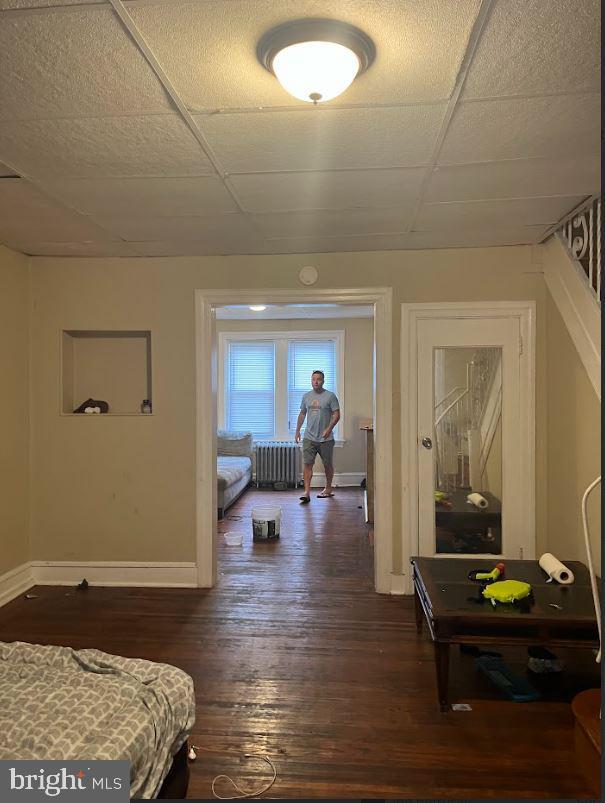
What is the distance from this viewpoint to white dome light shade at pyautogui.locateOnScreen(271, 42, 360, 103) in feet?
4.72

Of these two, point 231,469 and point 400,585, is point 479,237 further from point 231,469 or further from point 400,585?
point 231,469

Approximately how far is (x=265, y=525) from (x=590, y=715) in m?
3.27

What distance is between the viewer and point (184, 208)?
2748 mm

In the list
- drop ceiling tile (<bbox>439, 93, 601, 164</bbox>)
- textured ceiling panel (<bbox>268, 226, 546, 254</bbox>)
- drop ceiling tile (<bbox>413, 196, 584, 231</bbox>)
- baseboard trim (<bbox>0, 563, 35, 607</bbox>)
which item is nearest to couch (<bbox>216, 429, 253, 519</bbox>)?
baseboard trim (<bbox>0, 563, 35, 607</bbox>)

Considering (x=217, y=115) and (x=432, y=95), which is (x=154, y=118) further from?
(x=432, y=95)

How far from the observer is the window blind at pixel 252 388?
787cm

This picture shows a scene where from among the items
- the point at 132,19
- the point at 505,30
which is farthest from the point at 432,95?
the point at 132,19

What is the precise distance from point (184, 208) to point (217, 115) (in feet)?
3.17

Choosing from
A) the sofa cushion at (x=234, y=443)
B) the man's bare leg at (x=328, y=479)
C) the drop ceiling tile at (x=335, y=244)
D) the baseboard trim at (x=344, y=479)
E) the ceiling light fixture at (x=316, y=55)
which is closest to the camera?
the ceiling light fixture at (x=316, y=55)

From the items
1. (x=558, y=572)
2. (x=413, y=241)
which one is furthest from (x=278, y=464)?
(x=558, y=572)

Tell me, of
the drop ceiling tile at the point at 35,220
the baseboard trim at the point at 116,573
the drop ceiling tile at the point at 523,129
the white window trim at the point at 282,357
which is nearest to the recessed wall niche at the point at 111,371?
the drop ceiling tile at the point at 35,220

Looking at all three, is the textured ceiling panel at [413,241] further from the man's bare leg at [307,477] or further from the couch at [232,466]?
the man's bare leg at [307,477]

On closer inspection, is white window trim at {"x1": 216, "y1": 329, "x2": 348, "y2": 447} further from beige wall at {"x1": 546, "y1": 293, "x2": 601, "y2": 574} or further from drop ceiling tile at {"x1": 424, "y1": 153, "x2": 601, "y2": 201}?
drop ceiling tile at {"x1": 424, "y1": 153, "x2": 601, "y2": 201}

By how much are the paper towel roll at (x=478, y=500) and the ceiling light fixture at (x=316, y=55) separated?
2.77 metres
